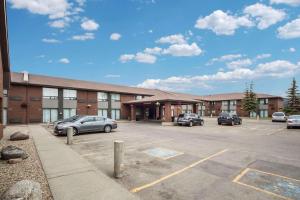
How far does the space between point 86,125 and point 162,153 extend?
31.0ft

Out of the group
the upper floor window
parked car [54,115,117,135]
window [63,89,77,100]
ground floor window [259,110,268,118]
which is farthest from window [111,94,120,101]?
ground floor window [259,110,268,118]

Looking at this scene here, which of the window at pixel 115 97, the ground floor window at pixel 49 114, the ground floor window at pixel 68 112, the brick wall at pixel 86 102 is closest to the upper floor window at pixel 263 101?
the window at pixel 115 97

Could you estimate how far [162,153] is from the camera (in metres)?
9.79

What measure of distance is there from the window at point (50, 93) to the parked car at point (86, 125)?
53.8 feet

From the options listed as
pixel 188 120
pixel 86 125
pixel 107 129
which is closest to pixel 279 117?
pixel 188 120

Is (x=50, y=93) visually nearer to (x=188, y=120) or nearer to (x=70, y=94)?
(x=70, y=94)

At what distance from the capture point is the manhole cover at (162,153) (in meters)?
9.23

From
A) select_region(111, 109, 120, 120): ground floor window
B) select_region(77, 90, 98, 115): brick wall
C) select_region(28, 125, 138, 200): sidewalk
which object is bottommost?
select_region(28, 125, 138, 200): sidewalk

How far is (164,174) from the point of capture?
266 inches

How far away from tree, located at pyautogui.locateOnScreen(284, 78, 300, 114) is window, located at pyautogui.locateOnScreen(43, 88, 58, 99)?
159 feet

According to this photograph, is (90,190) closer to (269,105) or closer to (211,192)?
(211,192)

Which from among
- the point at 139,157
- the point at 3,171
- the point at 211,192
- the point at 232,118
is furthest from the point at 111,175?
the point at 232,118

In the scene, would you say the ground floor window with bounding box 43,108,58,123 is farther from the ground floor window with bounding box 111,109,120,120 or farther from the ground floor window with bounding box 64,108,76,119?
the ground floor window with bounding box 111,109,120,120

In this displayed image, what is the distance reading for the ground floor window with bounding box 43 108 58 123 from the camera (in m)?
30.7
